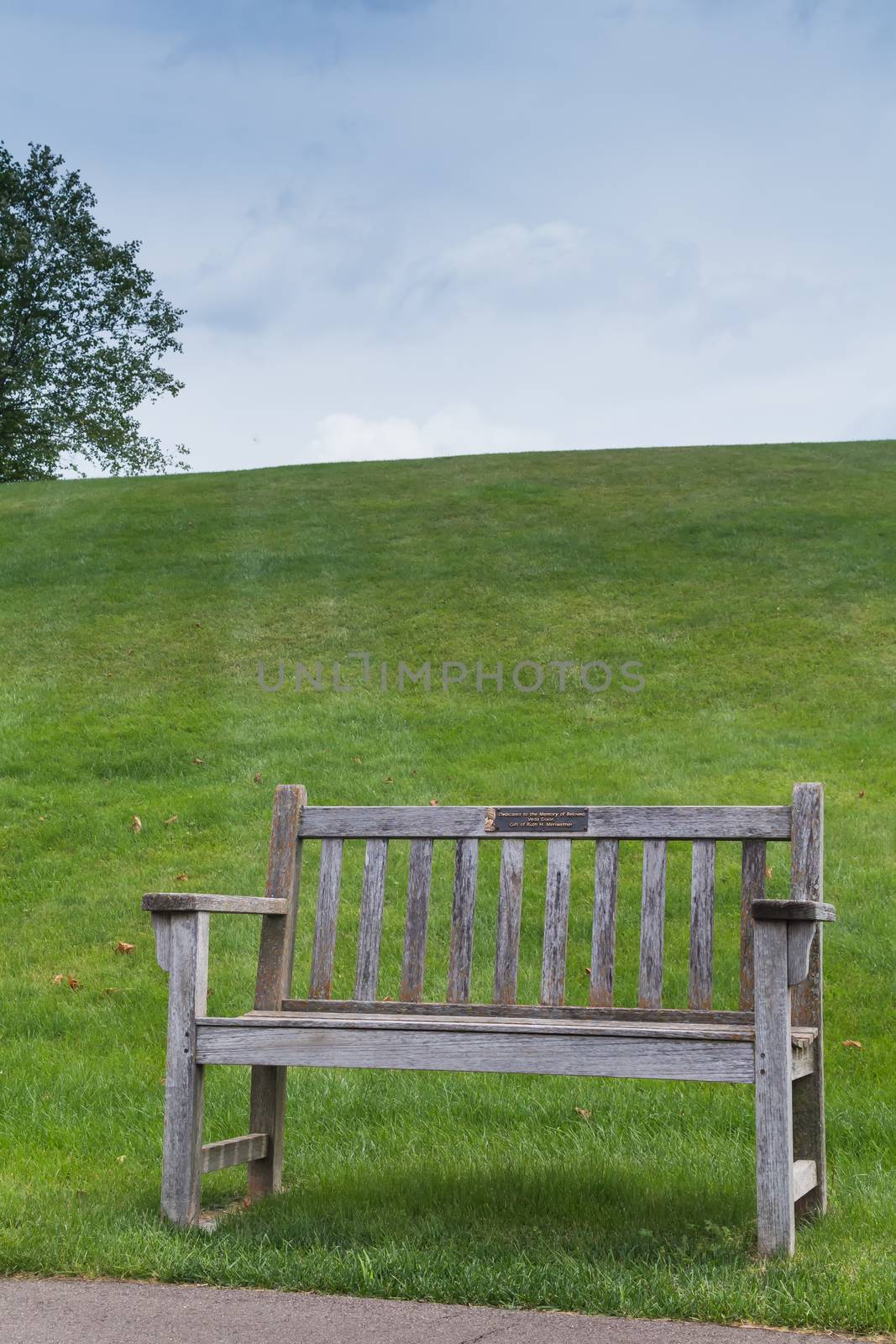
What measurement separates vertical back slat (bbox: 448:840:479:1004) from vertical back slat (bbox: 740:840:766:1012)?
87 cm

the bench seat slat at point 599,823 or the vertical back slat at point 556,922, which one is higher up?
the bench seat slat at point 599,823

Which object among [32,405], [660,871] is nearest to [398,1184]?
[660,871]

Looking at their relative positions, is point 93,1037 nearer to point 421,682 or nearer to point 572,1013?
point 572,1013

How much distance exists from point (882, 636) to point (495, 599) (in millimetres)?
4272

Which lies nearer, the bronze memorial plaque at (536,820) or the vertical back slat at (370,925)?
the bronze memorial plaque at (536,820)

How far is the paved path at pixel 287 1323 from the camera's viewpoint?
302 cm

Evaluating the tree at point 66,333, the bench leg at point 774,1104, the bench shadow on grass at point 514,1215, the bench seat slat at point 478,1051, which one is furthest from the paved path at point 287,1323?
the tree at point 66,333

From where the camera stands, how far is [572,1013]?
4.19m

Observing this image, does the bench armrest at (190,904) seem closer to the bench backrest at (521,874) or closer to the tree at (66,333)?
the bench backrest at (521,874)

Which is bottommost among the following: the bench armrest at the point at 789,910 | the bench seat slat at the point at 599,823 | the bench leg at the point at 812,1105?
the bench leg at the point at 812,1105

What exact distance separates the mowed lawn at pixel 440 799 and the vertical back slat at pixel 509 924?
594 mm

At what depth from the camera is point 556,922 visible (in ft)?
14.3

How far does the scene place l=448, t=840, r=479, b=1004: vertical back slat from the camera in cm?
437

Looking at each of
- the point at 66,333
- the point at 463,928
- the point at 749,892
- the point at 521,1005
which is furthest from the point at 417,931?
the point at 66,333
